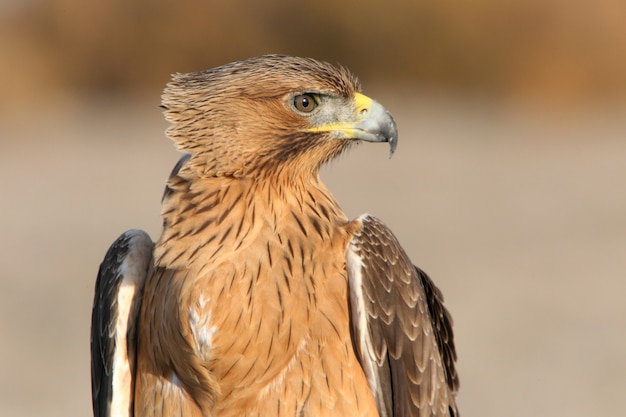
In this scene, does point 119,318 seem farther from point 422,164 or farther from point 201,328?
point 422,164

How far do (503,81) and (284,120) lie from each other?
2340 centimetres

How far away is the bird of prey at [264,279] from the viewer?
6.08 m

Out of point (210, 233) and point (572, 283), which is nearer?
point (210, 233)

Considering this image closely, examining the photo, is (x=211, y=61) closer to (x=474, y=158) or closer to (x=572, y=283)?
(x=474, y=158)

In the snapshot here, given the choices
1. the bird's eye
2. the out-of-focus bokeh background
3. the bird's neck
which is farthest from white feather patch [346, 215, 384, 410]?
the out-of-focus bokeh background

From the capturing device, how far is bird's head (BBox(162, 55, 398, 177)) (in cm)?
620

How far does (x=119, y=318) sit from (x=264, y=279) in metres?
0.90

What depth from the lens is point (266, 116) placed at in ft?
20.5

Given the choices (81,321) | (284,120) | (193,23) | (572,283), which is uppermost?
(193,23)

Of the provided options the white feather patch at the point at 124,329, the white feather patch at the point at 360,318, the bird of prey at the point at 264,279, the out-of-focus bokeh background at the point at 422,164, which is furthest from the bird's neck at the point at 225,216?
the out-of-focus bokeh background at the point at 422,164

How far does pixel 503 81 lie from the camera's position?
2905cm

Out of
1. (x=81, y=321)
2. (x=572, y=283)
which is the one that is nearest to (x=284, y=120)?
(x=81, y=321)

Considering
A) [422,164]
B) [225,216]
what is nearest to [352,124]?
[225,216]

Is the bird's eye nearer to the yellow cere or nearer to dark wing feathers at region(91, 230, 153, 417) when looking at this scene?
the yellow cere
